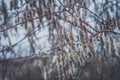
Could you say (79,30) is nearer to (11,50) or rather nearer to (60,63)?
(60,63)

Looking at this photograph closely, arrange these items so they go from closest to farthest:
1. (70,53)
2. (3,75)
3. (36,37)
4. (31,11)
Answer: (70,53)
(31,11)
(36,37)
(3,75)

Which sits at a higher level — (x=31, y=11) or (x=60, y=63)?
(x=31, y=11)

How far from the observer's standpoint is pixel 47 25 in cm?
220

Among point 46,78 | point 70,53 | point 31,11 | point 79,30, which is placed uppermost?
point 31,11

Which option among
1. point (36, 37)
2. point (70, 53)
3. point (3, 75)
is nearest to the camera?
point (70, 53)

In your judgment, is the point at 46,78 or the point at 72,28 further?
the point at 46,78

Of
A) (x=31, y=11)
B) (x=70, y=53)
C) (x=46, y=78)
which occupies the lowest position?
(x=46, y=78)

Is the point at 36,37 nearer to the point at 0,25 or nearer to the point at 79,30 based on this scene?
the point at 0,25

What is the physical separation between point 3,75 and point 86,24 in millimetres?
955

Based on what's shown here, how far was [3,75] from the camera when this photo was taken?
2.69 metres

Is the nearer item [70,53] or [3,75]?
[70,53]

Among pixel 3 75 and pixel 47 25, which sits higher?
pixel 47 25

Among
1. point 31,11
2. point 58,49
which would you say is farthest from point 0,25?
point 58,49

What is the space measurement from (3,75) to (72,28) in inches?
37.2
